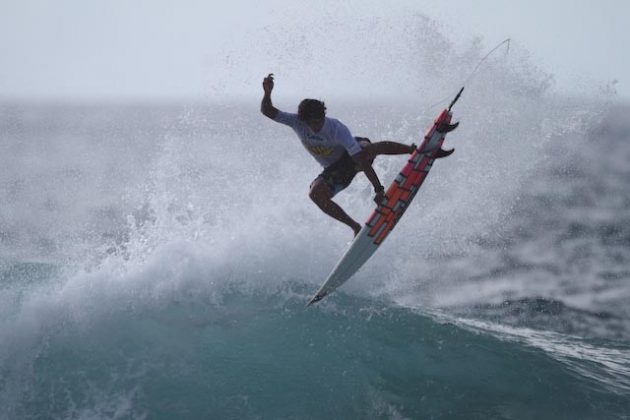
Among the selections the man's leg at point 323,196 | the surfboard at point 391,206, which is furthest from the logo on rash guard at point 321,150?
the surfboard at point 391,206

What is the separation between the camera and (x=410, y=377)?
6277 millimetres

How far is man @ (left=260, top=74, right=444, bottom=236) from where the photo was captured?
615cm

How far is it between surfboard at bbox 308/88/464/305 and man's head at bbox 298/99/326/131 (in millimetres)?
1440

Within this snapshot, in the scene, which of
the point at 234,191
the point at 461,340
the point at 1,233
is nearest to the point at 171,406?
the point at 461,340

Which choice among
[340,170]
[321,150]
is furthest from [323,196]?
[321,150]

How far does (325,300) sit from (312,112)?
3207 millimetres

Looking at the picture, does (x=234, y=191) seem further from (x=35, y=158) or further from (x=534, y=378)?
(x=35, y=158)

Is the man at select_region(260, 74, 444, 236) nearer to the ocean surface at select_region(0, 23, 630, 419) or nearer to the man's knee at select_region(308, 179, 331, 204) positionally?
the man's knee at select_region(308, 179, 331, 204)

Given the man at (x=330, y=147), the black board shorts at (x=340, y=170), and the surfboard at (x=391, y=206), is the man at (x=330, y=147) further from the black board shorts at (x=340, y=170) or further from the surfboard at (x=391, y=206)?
the surfboard at (x=391, y=206)

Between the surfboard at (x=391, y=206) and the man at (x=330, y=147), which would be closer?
the man at (x=330, y=147)

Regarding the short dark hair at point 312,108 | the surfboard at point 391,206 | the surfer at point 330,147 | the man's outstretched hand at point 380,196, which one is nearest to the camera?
the short dark hair at point 312,108

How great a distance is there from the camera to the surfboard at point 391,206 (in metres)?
6.95

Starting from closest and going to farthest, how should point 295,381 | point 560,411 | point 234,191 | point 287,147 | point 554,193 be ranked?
1. point 560,411
2. point 295,381
3. point 234,191
4. point 287,147
5. point 554,193

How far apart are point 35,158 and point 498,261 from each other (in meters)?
30.6
